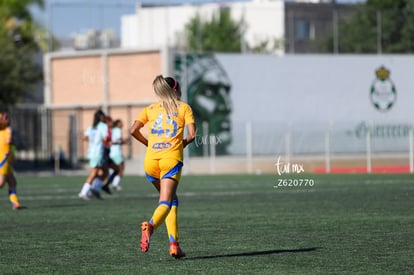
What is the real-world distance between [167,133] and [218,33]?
232ft

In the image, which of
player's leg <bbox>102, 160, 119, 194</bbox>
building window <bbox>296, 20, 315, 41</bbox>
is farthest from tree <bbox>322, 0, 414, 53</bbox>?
player's leg <bbox>102, 160, 119, 194</bbox>

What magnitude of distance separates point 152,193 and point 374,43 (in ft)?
125

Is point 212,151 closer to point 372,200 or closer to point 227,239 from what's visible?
point 372,200

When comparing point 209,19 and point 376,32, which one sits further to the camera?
point 209,19

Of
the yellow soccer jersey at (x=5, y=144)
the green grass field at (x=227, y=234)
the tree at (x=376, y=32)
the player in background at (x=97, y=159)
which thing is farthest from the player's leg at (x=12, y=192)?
the tree at (x=376, y=32)

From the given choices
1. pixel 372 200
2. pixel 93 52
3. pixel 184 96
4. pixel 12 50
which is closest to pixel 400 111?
pixel 184 96

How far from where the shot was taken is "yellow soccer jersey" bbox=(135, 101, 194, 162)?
1290cm

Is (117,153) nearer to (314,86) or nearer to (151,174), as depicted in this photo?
(151,174)

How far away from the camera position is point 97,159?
27172 millimetres

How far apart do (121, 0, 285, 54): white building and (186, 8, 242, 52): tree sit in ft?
2.00

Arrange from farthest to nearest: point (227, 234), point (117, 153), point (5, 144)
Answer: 1. point (117, 153)
2. point (5, 144)
3. point (227, 234)

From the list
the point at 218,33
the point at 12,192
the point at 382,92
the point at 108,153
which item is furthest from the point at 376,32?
the point at 12,192

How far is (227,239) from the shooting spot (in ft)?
49.9

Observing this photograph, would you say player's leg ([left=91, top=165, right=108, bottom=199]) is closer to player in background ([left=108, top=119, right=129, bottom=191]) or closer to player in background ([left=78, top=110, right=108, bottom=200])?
player in background ([left=78, top=110, right=108, bottom=200])
